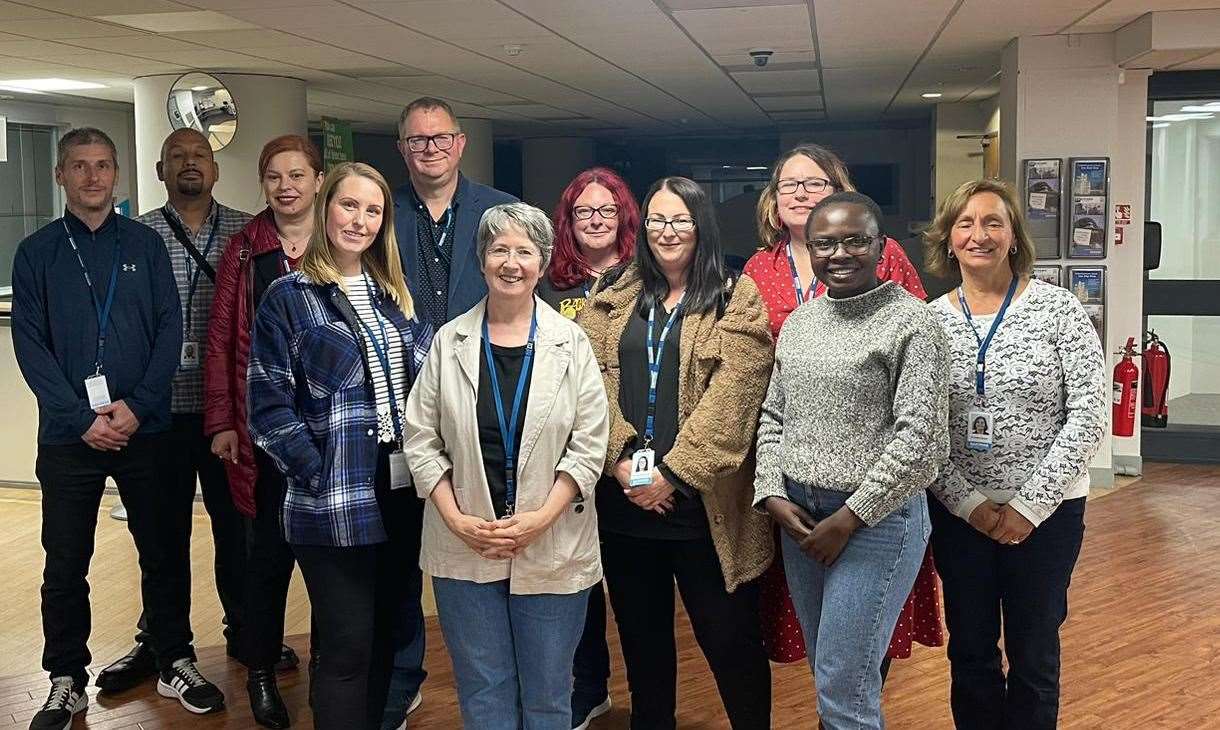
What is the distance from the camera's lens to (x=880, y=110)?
44.9ft

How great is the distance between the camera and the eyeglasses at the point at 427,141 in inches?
136

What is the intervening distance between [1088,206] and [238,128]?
5.92 metres

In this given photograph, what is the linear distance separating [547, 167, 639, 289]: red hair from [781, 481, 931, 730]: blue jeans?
1.18 m

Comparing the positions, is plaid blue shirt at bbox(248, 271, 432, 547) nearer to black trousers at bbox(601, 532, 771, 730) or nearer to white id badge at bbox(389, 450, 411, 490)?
white id badge at bbox(389, 450, 411, 490)

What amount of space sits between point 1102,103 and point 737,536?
5371 mm

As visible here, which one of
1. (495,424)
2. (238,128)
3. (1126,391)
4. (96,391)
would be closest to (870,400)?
(495,424)

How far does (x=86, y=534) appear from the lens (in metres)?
3.71

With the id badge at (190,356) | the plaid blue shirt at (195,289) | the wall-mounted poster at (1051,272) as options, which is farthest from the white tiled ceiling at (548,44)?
the id badge at (190,356)

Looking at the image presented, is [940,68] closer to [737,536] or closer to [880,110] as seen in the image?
[880,110]

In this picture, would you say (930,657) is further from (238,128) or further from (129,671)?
(238,128)

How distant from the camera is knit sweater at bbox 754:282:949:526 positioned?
2.48 metres

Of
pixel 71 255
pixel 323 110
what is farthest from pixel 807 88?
pixel 71 255

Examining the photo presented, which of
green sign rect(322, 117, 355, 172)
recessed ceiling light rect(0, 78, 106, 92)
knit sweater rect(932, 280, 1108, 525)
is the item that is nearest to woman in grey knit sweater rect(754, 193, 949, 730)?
knit sweater rect(932, 280, 1108, 525)

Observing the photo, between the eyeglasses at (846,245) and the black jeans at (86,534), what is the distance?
2357 mm
